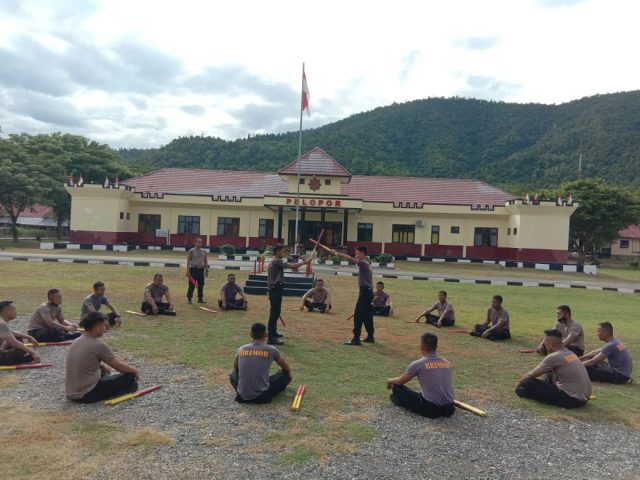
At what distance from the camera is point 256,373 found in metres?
5.47

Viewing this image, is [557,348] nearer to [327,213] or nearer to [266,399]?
[266,399]

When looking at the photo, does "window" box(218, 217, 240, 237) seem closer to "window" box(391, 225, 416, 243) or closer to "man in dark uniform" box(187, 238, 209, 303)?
"window" box(391, 225, 416, 243)

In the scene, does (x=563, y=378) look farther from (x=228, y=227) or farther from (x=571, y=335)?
(x=228, y=227)

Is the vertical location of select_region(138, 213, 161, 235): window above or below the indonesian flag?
below

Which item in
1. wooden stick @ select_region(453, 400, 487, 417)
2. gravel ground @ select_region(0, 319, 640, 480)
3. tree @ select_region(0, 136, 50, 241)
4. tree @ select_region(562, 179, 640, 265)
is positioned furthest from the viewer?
tree @ select_region(562, 179, 640, 265)

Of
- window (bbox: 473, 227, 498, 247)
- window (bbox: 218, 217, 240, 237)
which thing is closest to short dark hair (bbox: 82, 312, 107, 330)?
window (bbox: 218, 217, 240, 237)

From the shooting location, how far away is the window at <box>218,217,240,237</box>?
1339 inches

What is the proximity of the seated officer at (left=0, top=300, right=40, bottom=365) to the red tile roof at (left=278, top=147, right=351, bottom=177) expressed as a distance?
2439cm

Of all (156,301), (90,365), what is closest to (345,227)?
(156,301)

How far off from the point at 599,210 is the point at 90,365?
44143mm

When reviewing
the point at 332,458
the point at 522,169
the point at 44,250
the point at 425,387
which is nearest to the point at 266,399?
the point at 332,458

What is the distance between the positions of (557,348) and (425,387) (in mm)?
1809

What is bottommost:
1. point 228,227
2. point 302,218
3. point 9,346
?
point 9,346

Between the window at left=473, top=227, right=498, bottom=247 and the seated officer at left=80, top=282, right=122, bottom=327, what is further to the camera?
the window at left=473, top=227, right=498, bottom=247
